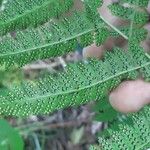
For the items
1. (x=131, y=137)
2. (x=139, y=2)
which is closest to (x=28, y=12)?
(x=139, y=2)

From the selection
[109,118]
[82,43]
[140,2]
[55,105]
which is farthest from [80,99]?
[109,118]

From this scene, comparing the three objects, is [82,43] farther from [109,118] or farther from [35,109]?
[109,118]

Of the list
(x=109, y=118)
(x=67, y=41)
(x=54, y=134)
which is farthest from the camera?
(x=54, y=134)

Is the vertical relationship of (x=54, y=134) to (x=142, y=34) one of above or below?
below

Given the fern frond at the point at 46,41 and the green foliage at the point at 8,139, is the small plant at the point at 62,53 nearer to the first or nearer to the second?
the fern frond at the point at 46,41

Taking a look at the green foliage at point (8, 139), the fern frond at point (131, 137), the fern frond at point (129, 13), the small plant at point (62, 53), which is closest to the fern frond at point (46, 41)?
the small plant at point (62, 53)

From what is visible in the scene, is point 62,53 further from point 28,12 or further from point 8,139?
point 8,139

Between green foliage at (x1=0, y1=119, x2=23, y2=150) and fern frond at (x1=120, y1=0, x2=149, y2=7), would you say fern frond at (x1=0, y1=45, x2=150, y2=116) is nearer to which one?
fern frond at (x1=120, y1=0, x2=149, y2=7)
